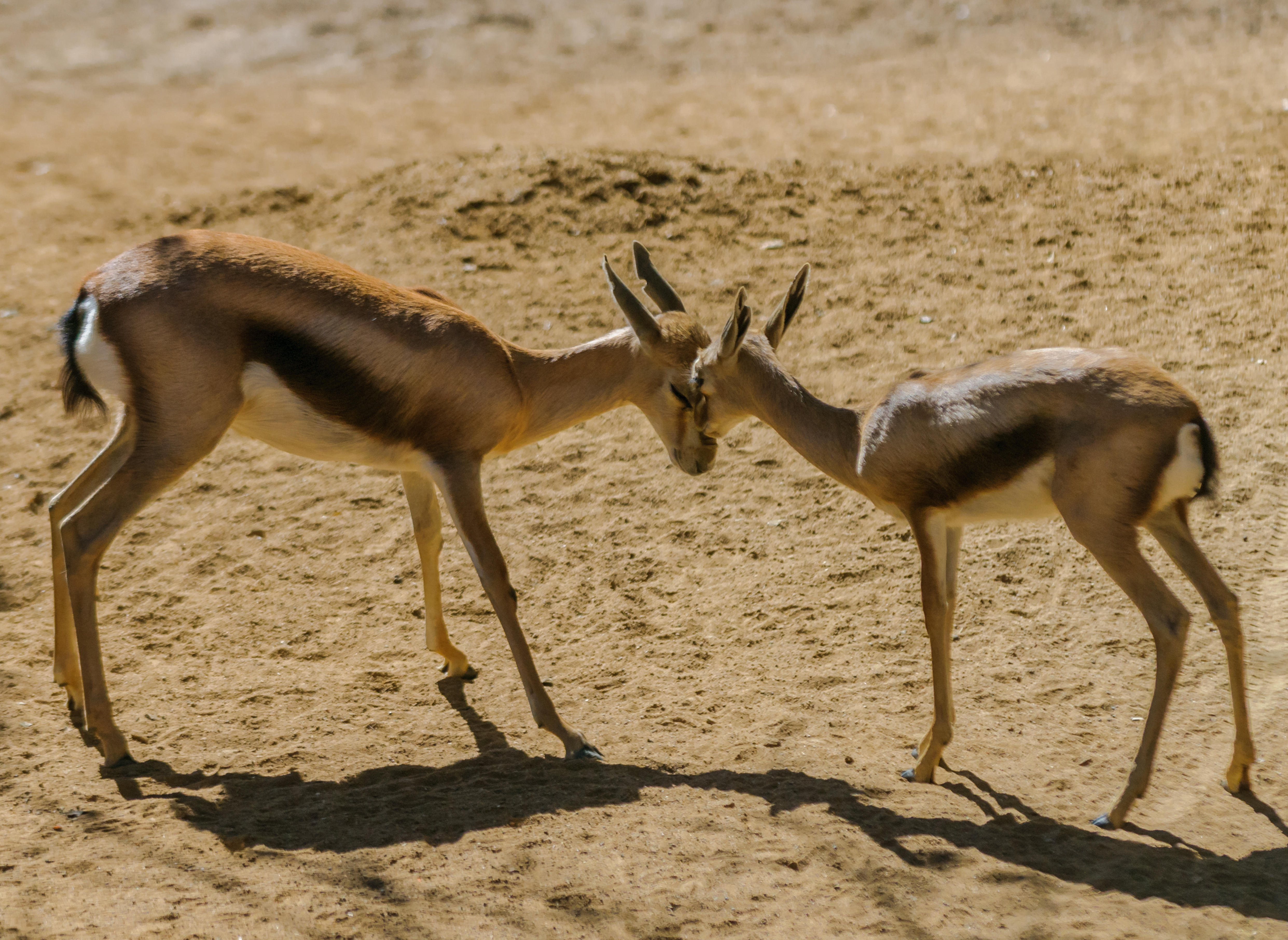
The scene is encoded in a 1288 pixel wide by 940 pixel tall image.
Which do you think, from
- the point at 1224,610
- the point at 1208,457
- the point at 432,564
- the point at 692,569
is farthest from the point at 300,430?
the point at 1224,610

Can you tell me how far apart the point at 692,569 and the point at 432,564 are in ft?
5.56

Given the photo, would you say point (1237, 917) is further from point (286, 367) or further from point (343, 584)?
point (343, 584)

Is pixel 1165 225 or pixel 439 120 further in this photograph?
pixel 439 120

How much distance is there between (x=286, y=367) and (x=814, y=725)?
10.3 ft

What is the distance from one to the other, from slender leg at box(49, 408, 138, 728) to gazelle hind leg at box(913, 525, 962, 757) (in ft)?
13.7

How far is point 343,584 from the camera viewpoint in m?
7.67

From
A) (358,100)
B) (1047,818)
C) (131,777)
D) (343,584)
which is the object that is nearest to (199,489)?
(343,584)

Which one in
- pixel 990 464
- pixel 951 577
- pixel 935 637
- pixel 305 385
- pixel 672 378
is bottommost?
pixel 935 637

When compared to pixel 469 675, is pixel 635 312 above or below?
above

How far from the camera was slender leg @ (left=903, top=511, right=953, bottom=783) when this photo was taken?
5.54m

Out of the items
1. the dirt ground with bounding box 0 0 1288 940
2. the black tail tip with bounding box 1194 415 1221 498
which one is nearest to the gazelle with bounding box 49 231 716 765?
the dirt ground with bounding box 0 0 1288 940

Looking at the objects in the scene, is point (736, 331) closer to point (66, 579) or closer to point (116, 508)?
point (116, 508)

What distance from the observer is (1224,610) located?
17.4ft

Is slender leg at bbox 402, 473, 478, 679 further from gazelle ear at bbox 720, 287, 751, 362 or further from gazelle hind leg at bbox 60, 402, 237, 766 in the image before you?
gazelle ear at bbox 720, 287, 751, 362
